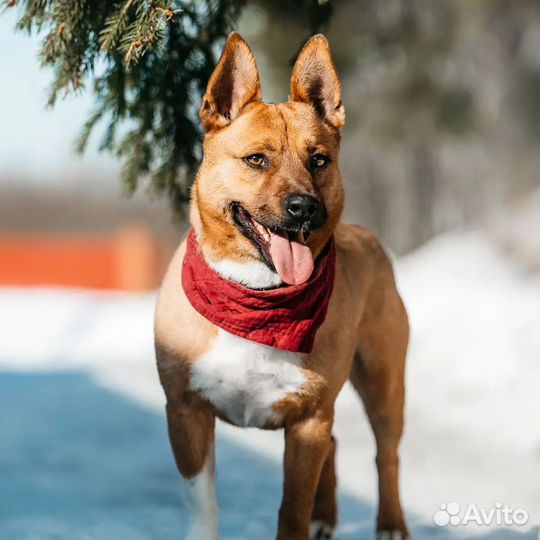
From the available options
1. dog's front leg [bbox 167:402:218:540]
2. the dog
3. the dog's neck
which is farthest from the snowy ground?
the dog's neck

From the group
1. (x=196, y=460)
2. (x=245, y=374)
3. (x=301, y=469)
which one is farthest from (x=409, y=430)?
(x=245, y=374)

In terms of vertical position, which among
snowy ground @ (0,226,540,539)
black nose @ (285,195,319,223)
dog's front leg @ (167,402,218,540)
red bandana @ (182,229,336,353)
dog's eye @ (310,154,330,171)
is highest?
dog's eye @ (310,154,330,171)

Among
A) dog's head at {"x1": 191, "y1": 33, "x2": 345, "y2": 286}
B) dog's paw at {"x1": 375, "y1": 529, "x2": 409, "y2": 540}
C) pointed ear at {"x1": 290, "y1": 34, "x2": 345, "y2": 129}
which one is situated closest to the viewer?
dog's head at {"x1": 191, "y1": 33, "x2": 345, "y2": 286}

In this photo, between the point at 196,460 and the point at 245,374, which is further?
the point at 196,460

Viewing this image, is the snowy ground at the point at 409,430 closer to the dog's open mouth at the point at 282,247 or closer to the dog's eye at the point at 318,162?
the dog's open mouth at the point at 282,247

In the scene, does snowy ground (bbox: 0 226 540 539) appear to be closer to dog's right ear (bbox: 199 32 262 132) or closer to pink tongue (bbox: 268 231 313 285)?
pink tongue (bbox: 268 231 313 285)

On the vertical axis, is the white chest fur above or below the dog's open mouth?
below

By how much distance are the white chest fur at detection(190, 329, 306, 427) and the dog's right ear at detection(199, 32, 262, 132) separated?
3.06ft

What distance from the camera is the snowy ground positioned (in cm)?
538

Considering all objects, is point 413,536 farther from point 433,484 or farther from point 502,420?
point 502,420

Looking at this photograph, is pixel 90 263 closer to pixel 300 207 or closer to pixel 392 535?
pixel 392 535

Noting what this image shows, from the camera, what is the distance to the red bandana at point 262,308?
400 centimetres

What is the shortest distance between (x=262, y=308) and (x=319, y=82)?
104cm

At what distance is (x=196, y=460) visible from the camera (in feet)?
13.8
